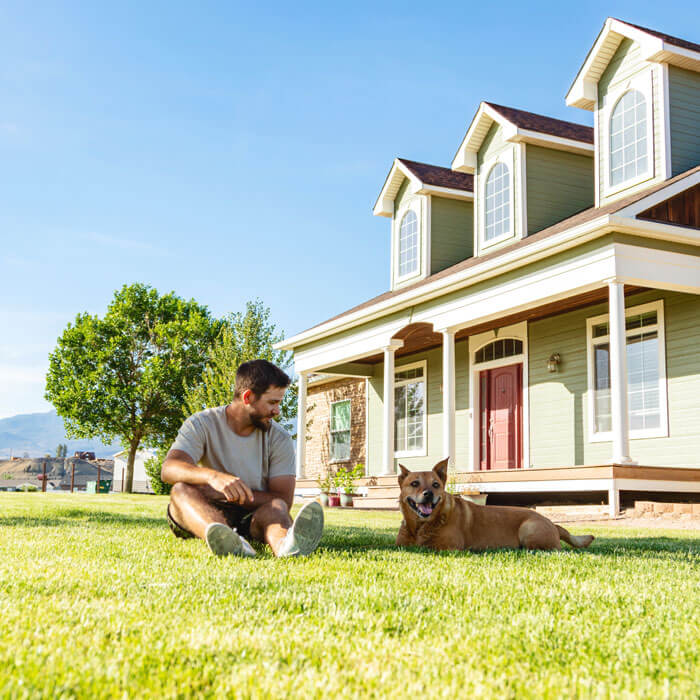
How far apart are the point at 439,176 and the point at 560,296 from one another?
6569 mm

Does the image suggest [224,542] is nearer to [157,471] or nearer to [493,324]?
[493,324]

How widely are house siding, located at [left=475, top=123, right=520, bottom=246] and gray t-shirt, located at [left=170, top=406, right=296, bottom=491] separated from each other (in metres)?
10.6

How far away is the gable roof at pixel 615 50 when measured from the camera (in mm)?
11961

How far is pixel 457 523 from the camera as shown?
15.6ft

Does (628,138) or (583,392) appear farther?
(583,392)

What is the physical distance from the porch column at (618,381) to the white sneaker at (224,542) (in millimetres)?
7641

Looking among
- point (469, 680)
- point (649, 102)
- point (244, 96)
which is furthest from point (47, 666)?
point (244, 96)

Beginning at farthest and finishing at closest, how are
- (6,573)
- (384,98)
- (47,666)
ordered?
1. (384,98)
2. (6,573)
3. (47,666)

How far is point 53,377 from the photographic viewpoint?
1244 inches

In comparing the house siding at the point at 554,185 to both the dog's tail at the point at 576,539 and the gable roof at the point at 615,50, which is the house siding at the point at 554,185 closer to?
the gable roof at the point at 615,50

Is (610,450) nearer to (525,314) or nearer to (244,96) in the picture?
(525,314)

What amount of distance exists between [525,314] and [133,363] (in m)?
21.2

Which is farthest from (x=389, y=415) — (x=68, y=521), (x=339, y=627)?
(x=339, y=627)

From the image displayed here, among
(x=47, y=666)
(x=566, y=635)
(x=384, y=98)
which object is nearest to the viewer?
(x=47, y=666)
